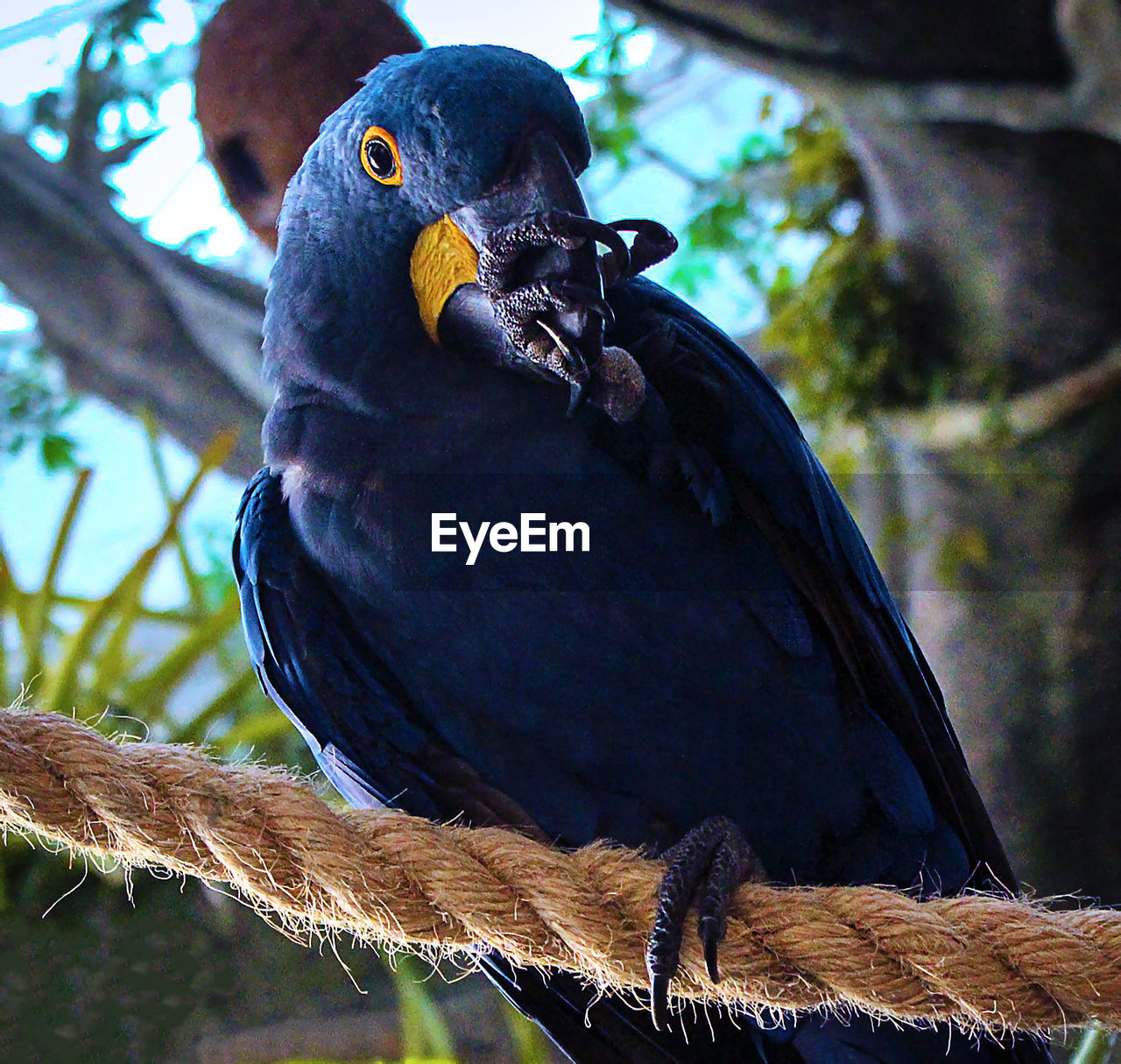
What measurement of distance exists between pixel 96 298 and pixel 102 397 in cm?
18

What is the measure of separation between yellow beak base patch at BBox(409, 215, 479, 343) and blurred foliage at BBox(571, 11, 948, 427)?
0.94 m

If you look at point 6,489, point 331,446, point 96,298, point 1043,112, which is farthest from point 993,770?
point 6,489

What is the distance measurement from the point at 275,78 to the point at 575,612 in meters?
0.51

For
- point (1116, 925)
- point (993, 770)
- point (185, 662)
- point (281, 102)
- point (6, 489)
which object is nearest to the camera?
point (1116, 925)

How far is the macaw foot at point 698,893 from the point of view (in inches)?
19.3

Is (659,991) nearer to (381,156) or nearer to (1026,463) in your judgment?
(381,156)

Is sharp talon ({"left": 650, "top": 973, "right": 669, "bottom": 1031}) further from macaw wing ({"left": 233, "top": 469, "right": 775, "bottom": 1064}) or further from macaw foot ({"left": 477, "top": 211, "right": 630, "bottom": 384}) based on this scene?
macaw foot ({"left": 477, "top": 211, "right": 630, "bottom": 384})

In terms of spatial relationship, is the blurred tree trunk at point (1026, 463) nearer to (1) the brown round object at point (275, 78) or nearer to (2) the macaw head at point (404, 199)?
(1) the brown round object at point (275, 78)

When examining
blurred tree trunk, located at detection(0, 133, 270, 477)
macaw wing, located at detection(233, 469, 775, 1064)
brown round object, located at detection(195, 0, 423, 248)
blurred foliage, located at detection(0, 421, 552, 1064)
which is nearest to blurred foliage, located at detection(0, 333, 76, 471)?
blurred tree trunk, located at detection(0, 133, 270, 477)

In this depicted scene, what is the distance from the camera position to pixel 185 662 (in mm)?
1243

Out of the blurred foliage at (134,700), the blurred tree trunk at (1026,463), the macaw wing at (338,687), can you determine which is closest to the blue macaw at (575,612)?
the macaw wing at (338,687)

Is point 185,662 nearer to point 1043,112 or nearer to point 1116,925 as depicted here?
point 1116,925

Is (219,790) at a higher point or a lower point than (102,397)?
lower

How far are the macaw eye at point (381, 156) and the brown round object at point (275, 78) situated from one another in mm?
227
